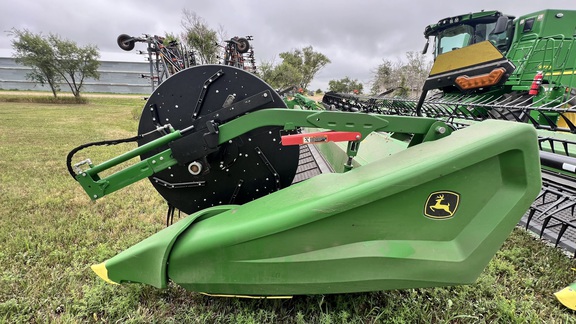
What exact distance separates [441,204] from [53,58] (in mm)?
38770

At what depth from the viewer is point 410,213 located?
1.32m

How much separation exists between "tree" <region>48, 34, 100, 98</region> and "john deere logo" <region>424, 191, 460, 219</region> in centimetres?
3535

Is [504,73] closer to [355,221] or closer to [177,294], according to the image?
[355,221]

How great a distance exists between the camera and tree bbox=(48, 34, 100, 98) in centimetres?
2881

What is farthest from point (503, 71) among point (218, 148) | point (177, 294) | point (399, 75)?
point (399, 75)

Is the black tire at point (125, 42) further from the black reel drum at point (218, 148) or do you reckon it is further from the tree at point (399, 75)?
the tree at point (399, 75)

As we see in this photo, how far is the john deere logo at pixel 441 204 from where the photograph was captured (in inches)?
51.3

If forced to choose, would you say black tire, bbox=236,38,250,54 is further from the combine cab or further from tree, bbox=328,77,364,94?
tree, bbox=328,77,364,94

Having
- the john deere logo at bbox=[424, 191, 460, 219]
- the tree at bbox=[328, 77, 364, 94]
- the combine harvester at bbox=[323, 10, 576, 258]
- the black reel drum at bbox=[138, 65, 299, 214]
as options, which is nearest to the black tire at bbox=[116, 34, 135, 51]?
the black reel drum at bbox=[138, 65, 299, 214]

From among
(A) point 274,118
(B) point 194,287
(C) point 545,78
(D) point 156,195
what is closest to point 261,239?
(B) point 194,287

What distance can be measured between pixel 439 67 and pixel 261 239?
316cm

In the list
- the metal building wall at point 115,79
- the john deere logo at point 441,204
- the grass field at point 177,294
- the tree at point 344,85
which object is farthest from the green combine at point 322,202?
the metal building wall at point 115,79

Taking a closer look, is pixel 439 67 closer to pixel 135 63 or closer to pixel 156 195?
pixel 156 195

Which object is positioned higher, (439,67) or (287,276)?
(439,67)
